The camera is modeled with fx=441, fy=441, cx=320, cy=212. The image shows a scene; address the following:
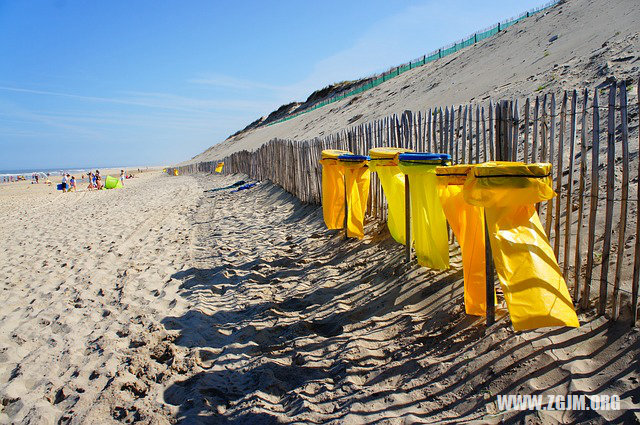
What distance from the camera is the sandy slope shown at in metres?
9.25

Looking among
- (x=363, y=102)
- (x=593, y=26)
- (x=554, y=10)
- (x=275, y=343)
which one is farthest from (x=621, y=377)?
(x=363, y=102)

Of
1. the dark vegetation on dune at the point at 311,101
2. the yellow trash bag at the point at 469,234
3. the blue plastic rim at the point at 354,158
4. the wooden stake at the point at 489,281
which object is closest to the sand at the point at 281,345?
the wooden stake at the point at 489,281

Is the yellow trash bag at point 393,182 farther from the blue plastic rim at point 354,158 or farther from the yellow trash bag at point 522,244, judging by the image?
the yellow trash bag at point 522,244

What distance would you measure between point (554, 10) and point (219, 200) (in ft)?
61.7

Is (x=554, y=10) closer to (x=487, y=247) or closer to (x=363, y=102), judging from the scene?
(x=363, y=102)

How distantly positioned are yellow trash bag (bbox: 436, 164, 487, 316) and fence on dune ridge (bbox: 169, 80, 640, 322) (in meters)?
0.63

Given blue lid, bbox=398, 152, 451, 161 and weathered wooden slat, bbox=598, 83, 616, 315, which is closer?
weathered wooden slat, bbox=598, 83, 616, 315

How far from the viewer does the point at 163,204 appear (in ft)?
44.3

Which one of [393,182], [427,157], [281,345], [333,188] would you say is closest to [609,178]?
[427,157]

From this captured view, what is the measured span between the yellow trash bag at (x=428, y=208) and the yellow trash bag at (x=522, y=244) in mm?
1024

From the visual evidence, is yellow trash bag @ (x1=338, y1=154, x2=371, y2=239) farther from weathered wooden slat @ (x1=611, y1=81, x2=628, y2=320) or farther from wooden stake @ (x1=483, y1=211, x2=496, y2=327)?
weathered wooden slat @ (x1=611, y1=81, x2=628, y2=320)

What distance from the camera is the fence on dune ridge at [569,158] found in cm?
283

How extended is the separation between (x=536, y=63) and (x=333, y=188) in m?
11.5

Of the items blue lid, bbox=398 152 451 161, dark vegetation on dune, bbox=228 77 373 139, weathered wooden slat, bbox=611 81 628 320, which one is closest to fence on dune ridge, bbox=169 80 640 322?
weathered wooden slat, bbox=611 81 628 320
